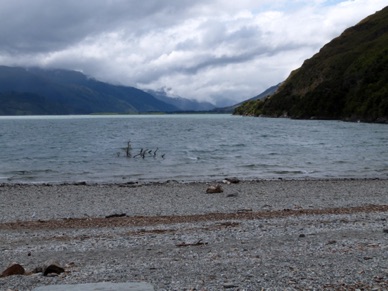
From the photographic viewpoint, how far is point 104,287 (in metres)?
8.84

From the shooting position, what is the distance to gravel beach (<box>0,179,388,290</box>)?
9.93 m

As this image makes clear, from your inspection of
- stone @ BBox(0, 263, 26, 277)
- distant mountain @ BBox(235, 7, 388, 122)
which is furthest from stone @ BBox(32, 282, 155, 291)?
distant mountain @ BBox(235, 7, 388, 122)

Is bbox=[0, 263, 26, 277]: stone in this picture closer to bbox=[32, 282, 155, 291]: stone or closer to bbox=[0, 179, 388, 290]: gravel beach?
bbox=[0, 179, 388, 290]: gravel beach

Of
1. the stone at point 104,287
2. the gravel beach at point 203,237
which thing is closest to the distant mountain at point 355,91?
the gravel beach at point 203,237

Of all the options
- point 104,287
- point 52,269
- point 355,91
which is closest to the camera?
point 104,287

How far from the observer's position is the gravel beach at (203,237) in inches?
391

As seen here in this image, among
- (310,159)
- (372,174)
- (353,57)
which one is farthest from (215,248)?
(353,57)

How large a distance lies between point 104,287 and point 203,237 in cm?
663

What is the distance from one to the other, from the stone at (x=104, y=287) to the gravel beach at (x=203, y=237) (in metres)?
0.49

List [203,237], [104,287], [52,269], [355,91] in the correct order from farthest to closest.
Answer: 1. [355,91]
2. [203,237]
3. [52,269]
4. [104,287]

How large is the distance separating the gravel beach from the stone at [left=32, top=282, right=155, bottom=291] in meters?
0.49

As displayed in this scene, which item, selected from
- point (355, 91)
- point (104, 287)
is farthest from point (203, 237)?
point (355, 91)

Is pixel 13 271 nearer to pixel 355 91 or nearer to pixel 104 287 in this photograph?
pixel 104 287

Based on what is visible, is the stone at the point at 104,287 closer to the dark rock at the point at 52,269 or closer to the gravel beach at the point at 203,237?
the gravel beach at the point at 203,237
